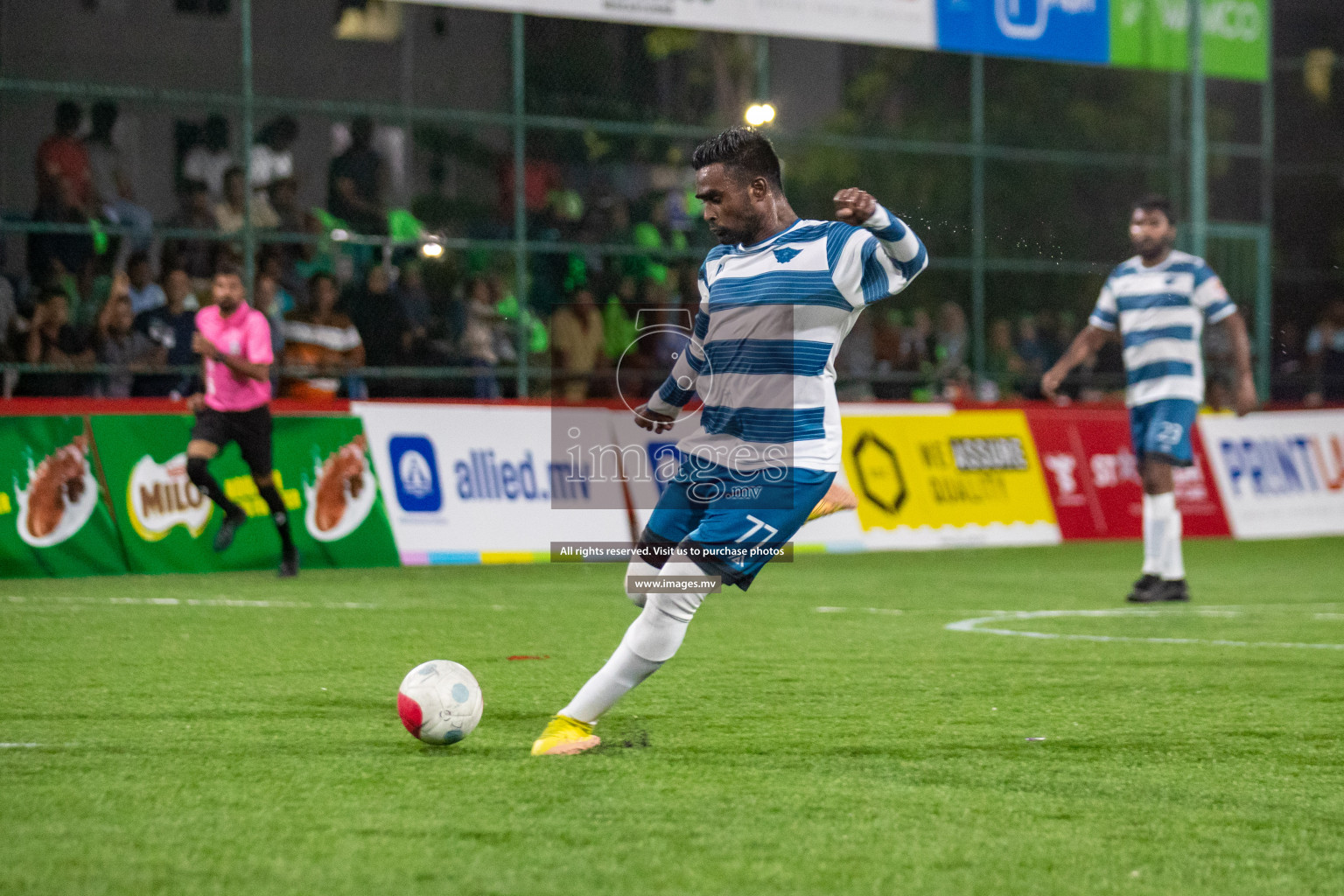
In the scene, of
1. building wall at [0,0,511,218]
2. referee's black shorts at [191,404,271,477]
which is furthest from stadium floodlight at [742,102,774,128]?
referee's black shorts at [191,404,271,477]

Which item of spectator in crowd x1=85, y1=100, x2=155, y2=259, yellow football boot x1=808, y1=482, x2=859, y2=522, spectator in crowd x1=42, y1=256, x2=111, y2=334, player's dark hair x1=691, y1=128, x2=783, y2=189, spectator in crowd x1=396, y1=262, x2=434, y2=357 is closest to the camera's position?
player's dark hair x1=691, y1=128, x2=783, y2=189

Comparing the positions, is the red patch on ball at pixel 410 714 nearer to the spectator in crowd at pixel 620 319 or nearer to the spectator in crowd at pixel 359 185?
the spectator in crowd at pixel 359 185

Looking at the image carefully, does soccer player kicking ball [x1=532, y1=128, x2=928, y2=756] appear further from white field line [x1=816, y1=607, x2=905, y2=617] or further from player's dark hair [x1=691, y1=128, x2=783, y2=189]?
white field line [x1=816, y1=607, x2=905, y2=617]

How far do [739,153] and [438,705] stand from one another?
1.88 m

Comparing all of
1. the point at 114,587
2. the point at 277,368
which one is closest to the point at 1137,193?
the point at 277,368

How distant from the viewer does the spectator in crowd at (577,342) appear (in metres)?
16.0

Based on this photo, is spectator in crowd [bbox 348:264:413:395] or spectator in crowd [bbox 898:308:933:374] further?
spectator in crowd [bbox 898:308:933:374]

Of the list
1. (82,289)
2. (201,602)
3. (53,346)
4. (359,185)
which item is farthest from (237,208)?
(201,602)

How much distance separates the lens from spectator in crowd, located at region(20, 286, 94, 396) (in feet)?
44.8

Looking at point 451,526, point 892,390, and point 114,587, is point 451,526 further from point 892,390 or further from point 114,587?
point 892,390

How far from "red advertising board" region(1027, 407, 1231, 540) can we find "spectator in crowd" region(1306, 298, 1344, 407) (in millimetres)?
4679

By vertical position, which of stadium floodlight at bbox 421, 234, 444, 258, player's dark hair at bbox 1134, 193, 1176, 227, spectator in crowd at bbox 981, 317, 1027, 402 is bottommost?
spectator in crowd at bbox 981, 317, 1027, 402

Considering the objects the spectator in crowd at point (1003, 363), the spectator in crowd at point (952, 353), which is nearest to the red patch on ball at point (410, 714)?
the spectator in crowd at point (952, 353)

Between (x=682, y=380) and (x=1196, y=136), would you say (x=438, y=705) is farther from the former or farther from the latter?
(x=1196, y=136)
